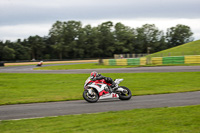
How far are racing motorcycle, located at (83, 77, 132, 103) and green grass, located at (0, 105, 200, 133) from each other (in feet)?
9.70

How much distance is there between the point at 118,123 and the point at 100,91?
4.56 meters

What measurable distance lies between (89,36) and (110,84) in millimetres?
86411

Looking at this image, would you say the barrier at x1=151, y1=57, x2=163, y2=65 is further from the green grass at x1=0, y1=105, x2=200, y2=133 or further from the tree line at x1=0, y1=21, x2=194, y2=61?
the tree line at x1=0, y1=21, x2=194, y2=61

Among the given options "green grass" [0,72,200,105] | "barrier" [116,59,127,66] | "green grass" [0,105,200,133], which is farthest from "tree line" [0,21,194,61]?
"green grass" [0,105,200,133]

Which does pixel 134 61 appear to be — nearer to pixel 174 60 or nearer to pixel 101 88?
pixel 174 60

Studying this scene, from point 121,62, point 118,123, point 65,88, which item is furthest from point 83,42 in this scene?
point 118,123

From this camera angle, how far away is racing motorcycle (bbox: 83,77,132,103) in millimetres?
11656

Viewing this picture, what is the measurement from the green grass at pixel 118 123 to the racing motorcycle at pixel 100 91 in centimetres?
296

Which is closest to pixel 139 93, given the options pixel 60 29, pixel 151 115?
pixel 151 115

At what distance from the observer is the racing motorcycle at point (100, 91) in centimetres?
1166

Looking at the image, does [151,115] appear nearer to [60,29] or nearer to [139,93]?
[139,93]

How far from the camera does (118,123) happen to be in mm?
7223

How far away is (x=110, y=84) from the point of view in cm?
1206

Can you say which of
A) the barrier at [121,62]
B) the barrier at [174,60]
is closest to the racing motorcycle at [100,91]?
the barrier at [174,60]
